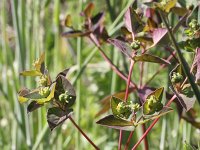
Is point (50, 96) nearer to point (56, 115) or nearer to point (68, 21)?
point (56, 115)

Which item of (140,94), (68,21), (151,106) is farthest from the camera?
(68,21)

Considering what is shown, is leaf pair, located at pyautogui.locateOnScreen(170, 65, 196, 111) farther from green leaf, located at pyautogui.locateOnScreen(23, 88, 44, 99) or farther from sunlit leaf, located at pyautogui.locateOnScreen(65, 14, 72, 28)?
sunlit leaf, located at pyautogui.locateOnScreen(65, 14, 72, 28)

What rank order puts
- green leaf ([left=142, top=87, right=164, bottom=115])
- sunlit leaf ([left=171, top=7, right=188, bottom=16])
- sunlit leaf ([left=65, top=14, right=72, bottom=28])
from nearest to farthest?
green leaf ([left=142, top=87, right=164, bottom=115]) < sunlit leaf ([left=171, top=7, right=188, bottom=16]) < sunlit leaf ([left=65, top=14, right=72, bottom=28])

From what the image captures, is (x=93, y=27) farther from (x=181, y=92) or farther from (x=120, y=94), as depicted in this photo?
(x=181, y=92)

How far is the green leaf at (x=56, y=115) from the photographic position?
496mm

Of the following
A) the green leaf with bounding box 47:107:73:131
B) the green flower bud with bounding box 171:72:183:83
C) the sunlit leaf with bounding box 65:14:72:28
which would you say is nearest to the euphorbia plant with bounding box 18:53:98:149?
the green leaf with bounding box 47:107:73:131

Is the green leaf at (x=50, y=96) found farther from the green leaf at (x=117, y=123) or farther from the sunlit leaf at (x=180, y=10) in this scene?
the sunlit leaf at (x=180, y=10)

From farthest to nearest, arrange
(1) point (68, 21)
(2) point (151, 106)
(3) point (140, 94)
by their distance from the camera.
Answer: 1. (1) point (68, 21)
2. (3) point (140, 94)
3. (2) point (151, 106)

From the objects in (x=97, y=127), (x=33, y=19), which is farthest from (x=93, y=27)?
(x=97, y=127)

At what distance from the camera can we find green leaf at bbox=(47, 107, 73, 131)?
496 millimetres

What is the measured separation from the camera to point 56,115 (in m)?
0.50

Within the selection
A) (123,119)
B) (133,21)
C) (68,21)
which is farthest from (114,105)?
(68,21)

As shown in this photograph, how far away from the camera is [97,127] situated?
4.82ft

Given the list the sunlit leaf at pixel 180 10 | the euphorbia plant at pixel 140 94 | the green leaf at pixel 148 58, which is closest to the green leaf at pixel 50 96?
the euphorbia plant at pixel 140 94
